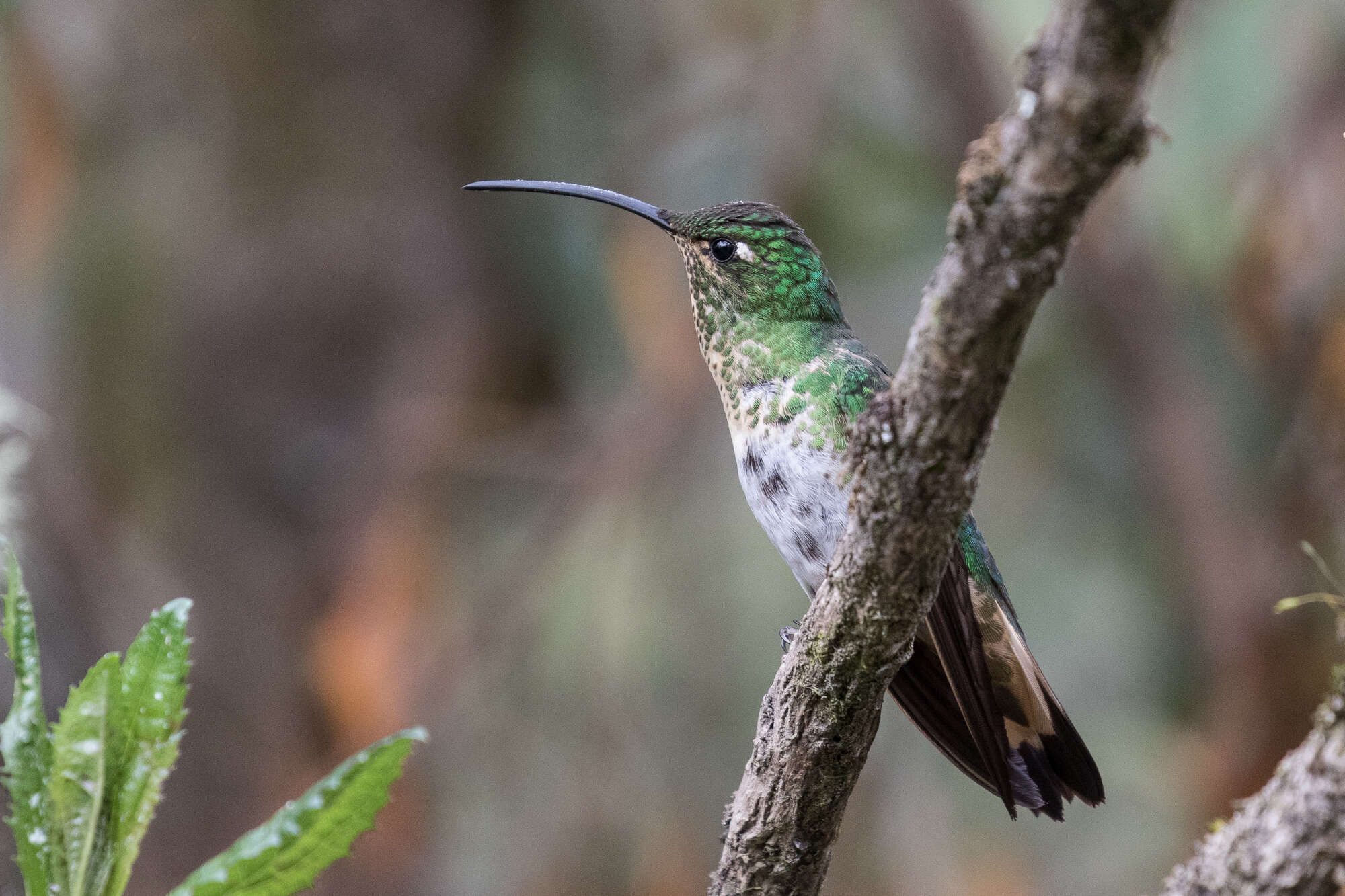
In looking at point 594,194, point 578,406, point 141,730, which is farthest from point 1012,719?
point 578,406

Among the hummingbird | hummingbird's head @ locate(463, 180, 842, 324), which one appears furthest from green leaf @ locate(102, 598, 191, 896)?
hummingbird's head @ locate(463, 180, 842, 324)

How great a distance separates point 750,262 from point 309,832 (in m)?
1.50

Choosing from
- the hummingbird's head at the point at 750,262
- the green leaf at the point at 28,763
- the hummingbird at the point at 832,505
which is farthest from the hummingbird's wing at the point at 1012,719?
the green leaf at the point at 28,763

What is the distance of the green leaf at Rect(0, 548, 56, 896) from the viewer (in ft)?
3.56

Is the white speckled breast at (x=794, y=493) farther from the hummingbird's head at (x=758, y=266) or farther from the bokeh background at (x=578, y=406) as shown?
the bokeh background at (x=578, y=406)

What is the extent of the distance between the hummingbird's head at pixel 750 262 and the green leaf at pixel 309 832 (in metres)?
1.35

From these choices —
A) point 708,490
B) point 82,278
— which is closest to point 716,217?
point 82,278

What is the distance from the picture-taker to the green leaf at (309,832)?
1.05 metres

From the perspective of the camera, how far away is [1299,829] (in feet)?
3.28

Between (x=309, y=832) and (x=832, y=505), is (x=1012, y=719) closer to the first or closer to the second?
(x=832, y=505)

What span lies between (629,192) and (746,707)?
266 cm

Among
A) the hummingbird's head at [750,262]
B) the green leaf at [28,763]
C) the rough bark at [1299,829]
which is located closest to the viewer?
the rough bark at [1299,829]

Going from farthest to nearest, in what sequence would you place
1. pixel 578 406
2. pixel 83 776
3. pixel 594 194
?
pixel 578 406 → pixel 594 194 → pixel 83 776

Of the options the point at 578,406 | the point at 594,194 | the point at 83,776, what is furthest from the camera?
the point at 578,406
